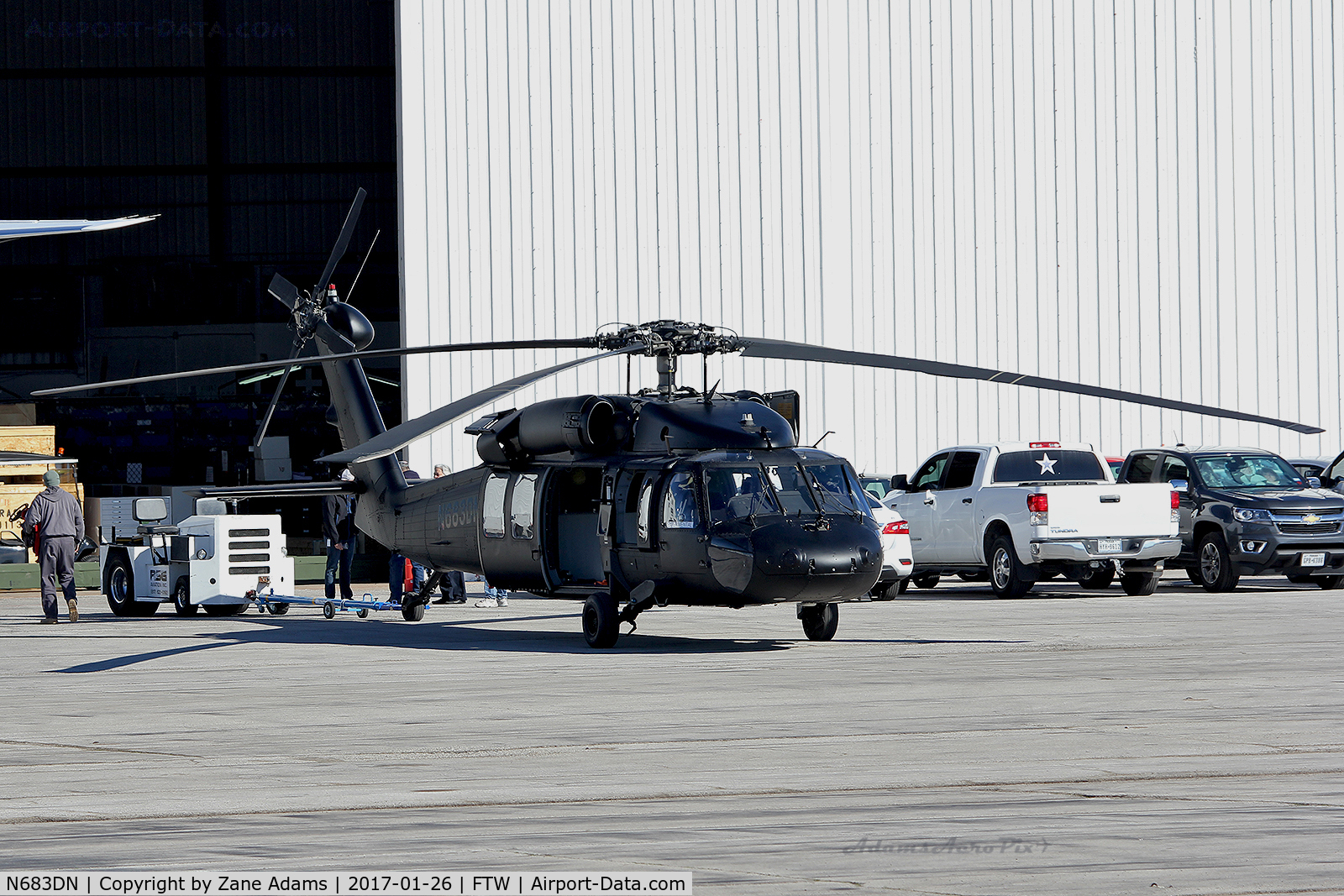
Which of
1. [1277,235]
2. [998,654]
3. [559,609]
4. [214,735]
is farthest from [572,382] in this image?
[214,735]

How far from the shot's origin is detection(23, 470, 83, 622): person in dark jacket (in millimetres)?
18391

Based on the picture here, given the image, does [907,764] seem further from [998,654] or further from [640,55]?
[640,55]

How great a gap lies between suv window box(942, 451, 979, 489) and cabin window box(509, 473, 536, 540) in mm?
8198

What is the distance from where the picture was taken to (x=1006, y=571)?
A: 20.8 m

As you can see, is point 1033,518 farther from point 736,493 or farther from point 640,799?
point 640,799

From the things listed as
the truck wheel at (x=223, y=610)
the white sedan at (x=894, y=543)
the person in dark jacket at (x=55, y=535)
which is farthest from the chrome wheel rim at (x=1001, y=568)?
the person in dark jacket at (x=55, y=535)

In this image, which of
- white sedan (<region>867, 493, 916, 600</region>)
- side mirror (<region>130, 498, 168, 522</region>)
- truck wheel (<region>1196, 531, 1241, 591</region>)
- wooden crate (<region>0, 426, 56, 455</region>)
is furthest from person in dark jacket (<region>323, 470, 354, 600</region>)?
truck wheel (<region>1196, 531, 1241, 591</region>)

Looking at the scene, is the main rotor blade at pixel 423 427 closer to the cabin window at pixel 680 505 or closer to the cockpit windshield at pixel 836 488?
the cabin window at pixel 680 505

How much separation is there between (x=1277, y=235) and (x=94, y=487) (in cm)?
2495

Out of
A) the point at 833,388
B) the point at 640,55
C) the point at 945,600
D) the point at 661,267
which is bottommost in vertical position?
the point at 945,600

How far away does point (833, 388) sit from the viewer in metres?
28.1

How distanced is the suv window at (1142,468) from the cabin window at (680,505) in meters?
10.3

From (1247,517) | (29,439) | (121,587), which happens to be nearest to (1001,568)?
(1247,517)

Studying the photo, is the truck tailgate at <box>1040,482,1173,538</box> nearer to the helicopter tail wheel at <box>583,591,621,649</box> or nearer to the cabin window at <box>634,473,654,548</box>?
the cabin window at <box>634,473,654,548</box>
